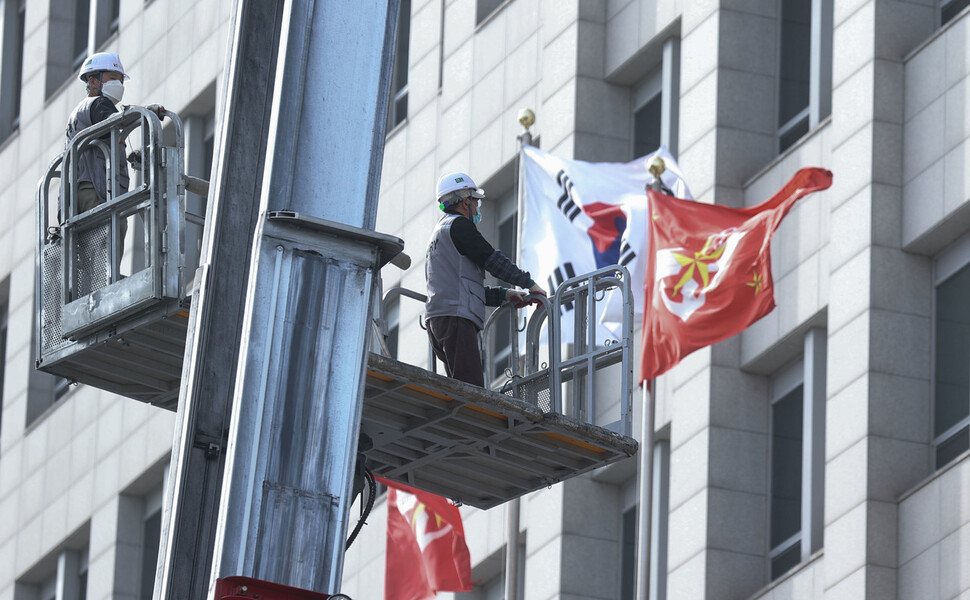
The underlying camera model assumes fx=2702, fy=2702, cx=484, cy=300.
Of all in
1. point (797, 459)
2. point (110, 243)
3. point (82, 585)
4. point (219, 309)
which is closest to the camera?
point (219, 309)

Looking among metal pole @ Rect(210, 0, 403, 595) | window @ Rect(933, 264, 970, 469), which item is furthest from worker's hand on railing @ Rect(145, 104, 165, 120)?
window @ Rect(933, 264, 970, 469)

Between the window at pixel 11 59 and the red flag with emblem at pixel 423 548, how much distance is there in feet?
79.0

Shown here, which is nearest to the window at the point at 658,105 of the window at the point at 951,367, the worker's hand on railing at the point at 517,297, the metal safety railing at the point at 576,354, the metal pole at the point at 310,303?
the window at the point at 951,367

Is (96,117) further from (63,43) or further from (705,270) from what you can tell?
(63,43)

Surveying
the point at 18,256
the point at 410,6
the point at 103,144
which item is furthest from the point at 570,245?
the point at 18,256

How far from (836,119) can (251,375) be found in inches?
811

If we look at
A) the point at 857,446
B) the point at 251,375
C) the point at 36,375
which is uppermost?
the point at 36,375

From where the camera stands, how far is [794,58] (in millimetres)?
35156

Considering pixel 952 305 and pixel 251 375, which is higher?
pixel 952 305

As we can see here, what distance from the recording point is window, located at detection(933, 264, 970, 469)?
30.2 m

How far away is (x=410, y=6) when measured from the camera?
44406 millimetres

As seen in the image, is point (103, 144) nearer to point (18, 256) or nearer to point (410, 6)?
point (410, 6)

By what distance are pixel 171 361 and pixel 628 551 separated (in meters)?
20.1

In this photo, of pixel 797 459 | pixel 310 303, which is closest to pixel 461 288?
pixel 310 303
